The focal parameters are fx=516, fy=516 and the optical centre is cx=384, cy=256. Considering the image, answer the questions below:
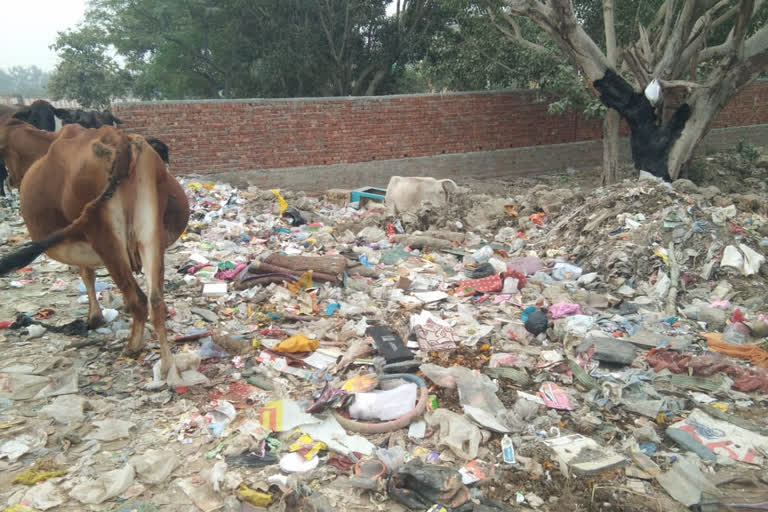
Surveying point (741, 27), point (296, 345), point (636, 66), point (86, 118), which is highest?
point (741, 27)

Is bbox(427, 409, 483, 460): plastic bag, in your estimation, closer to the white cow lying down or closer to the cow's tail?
the cow's tail

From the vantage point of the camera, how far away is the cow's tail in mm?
3432

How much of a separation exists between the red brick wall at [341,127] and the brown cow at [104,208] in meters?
6.90

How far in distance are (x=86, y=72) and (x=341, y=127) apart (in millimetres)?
16323

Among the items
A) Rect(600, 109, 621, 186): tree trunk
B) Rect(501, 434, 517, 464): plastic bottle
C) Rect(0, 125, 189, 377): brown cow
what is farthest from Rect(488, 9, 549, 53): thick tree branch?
Rect(501, 434, 517, 464): plastic bottle

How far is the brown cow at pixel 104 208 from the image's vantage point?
3490mm

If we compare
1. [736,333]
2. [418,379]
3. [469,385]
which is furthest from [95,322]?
[736,333]

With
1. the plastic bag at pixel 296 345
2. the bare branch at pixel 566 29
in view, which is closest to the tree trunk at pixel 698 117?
the bare branch at pixel 566 29

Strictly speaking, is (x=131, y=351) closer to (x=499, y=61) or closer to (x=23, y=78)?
(x=499, y=61)

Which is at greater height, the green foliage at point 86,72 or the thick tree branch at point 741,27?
the green foliage at point 86,72

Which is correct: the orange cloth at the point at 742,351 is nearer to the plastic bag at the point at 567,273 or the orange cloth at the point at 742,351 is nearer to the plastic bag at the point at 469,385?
the plastic bag at the point at 567,273

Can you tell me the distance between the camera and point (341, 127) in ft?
38.5

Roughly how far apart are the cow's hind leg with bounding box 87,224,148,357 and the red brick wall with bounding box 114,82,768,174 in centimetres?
731

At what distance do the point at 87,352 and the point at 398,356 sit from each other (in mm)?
2576
